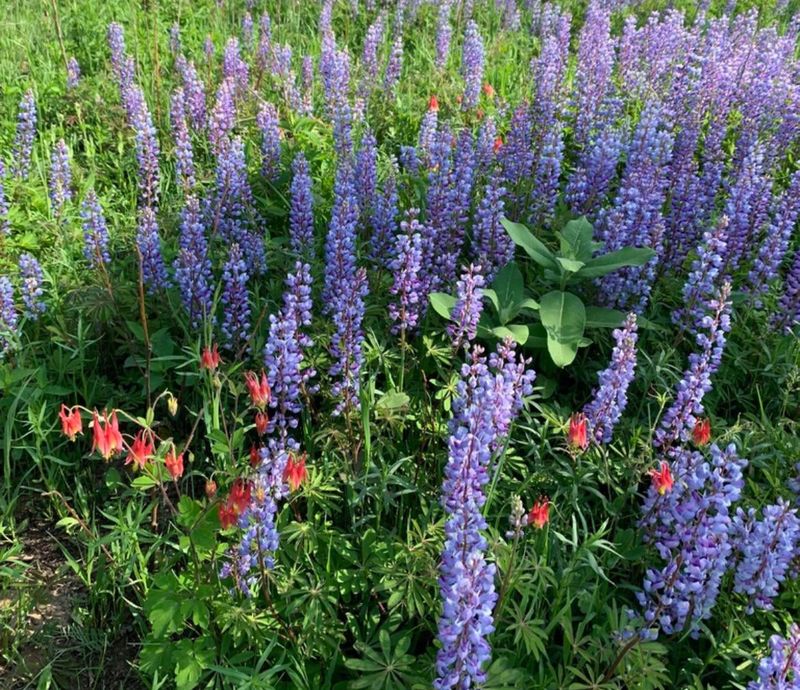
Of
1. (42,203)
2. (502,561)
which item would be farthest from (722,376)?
(42,203)

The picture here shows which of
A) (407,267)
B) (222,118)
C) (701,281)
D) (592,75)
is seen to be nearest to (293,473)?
(407,267)

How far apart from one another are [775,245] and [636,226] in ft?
2.09

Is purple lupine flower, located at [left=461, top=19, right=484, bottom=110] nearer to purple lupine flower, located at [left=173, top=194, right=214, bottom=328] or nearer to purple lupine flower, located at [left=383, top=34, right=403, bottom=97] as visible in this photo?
purple lupine flower, located at [left=383, top=34, right=403, bottom=97]

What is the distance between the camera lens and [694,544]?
222 cm

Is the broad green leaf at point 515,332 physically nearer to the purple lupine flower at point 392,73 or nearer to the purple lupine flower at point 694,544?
the purple lupine flower at point 694,544

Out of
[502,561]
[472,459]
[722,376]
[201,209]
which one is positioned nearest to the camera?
[472,459]

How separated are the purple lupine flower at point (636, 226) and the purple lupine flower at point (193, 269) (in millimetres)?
1814

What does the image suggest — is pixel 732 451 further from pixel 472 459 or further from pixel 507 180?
pixel 507 180

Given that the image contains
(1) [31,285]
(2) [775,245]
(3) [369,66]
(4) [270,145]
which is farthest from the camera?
(3) [369,66]

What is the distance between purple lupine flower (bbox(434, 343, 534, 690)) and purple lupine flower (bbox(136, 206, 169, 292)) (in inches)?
67.7

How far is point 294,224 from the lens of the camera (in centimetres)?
361

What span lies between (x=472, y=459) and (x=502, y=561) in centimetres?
44

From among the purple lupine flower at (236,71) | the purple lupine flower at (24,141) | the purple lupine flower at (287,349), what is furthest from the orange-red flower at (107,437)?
the purple lupine flower at (236,71)

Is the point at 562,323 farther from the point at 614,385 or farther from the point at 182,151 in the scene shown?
the point at 182,151
